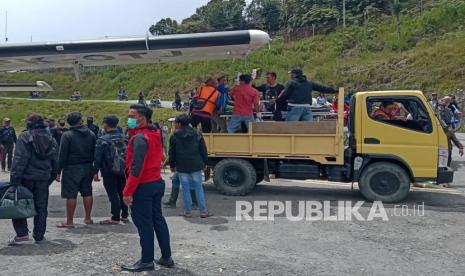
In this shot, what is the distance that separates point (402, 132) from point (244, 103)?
2.94 meters

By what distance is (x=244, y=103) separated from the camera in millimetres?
9766

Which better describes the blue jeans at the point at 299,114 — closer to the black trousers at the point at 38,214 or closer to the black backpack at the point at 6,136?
the black trousers at the point at 38,214

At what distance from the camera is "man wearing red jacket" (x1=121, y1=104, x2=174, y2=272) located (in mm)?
5199

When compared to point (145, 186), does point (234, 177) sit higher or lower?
lower

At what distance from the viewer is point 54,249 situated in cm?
634

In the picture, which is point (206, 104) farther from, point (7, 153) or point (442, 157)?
point (7, 153)

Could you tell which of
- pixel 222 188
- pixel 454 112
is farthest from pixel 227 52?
pixel 454 112

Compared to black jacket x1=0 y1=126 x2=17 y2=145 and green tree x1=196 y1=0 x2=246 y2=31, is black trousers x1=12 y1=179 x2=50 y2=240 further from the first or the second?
green tree x1=196 y1=0 x2=246 y2=31

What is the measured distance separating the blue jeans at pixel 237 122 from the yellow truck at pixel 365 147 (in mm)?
260

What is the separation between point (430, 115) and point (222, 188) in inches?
157

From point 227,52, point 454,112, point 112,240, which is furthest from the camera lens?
point 454,112

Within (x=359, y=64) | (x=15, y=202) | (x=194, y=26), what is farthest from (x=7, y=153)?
(x=194, y=26)

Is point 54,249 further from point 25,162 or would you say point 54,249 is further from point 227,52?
point 227,52

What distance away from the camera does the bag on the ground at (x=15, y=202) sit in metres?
6.22
